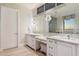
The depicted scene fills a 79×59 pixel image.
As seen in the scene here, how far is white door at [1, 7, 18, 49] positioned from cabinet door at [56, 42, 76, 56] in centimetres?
100

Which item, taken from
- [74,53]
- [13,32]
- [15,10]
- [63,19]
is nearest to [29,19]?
[15,10]

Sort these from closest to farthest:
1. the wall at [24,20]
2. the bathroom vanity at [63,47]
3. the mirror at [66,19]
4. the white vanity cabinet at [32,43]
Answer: the bathroom vanity at [63,47] → the mirror at [66,19] → the white vanity cabinet at [32,43] → the wall at [24,20]

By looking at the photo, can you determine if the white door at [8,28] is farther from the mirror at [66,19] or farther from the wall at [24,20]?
the mirror at [66,19]

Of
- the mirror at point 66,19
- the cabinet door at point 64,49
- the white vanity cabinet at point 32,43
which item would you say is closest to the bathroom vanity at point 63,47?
the cabinet door at point 64,49

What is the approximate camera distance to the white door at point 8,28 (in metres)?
1.80

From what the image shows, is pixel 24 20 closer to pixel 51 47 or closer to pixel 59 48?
pixel 51 47

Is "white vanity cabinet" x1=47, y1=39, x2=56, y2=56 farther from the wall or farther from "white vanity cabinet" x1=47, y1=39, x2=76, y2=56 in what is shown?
the wall

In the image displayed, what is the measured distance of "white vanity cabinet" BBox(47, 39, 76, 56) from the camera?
129 centimetres

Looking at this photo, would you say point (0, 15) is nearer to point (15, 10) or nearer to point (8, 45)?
point (15, 10)

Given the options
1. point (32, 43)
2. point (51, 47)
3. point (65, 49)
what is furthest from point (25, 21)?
point (65, 49)

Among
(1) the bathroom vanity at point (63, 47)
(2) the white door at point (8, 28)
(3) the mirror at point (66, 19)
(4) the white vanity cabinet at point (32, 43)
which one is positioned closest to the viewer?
(1) the bathroom vanity at point (63, 47)

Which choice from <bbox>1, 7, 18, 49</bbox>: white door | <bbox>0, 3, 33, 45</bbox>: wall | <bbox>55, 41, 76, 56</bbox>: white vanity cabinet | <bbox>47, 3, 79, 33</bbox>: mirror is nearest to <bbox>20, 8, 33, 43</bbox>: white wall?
<bbox>0, 3, 33, 45</bbox>: wall

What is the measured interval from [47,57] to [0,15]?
1.35m

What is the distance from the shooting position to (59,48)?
58.0 inches
